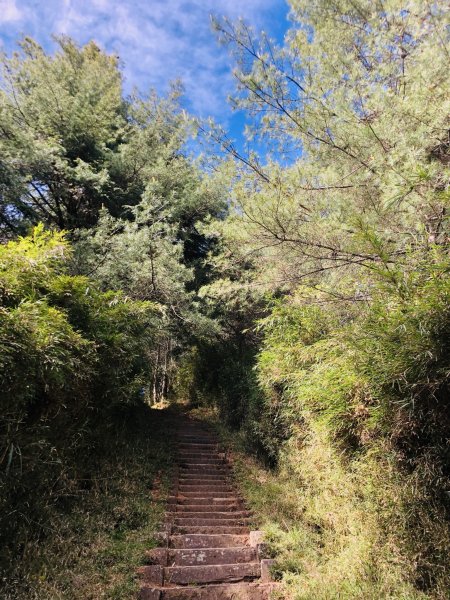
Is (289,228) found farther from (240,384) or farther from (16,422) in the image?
(240,384)

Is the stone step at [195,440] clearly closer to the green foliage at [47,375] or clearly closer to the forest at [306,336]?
the forest at [306,336]

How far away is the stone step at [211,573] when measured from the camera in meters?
3.71

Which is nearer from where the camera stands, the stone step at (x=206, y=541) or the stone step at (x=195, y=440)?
the stone step at (x=206, y=541)

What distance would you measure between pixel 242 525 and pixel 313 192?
475cm

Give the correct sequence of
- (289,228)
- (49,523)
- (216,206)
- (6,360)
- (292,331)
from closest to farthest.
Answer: (6,360) < (49,523) < (289,228) < (292,331) < (216,206)

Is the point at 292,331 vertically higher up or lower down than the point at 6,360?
higher up

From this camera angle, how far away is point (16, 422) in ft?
10.0

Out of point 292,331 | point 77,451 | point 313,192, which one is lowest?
point 77,451

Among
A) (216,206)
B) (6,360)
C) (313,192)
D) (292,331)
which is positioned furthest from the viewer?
(216,206)

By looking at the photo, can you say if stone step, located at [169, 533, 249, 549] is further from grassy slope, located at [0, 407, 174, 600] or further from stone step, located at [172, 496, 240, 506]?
stone step, located at [172, 496, 240, 506]

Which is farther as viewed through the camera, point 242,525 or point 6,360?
point 242,525

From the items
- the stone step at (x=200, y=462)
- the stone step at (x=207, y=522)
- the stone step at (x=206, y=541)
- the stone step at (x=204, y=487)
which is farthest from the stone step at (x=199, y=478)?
the stone step at (x=206, y=541)

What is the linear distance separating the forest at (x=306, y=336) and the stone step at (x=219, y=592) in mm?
250

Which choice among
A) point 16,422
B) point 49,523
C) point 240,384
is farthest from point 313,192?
point 240,384
